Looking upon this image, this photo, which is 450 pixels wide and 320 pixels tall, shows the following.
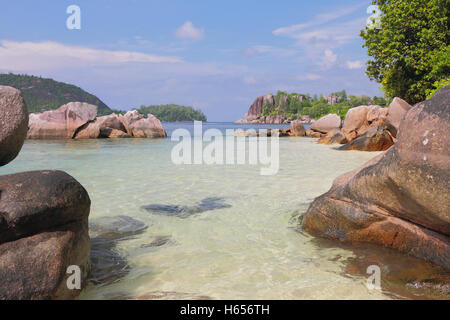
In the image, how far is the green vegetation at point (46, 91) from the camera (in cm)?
7138

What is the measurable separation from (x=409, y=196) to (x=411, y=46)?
20561 mm

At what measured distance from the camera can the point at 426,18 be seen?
20.5 meters

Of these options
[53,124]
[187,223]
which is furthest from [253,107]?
[187,223]

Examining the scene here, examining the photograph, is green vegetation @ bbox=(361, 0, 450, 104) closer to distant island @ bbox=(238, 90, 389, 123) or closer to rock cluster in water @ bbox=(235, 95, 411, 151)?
rock cluster in water @ bbox=(235, 95, 411, 151)

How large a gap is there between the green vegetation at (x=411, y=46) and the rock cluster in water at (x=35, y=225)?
19121 mm

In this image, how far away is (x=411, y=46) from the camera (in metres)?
21.0

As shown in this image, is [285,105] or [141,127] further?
[285,105]

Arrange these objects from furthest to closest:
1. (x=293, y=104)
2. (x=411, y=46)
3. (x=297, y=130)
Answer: (x=293, y=104) < (x=297, y=130) < (x=411, y=46)

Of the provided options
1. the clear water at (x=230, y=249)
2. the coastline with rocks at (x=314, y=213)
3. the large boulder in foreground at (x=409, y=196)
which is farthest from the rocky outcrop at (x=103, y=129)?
the large boulder in foreground at (x=409, y=196)

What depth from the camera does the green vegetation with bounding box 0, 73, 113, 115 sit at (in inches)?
2810

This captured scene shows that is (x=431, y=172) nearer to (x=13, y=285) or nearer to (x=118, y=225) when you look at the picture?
(x=13, y=285)

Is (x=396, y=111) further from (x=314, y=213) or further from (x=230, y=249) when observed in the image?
(x=230, y=249)

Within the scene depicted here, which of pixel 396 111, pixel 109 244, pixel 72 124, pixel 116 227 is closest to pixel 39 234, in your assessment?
pixel 109 244

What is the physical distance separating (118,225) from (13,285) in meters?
2.63
